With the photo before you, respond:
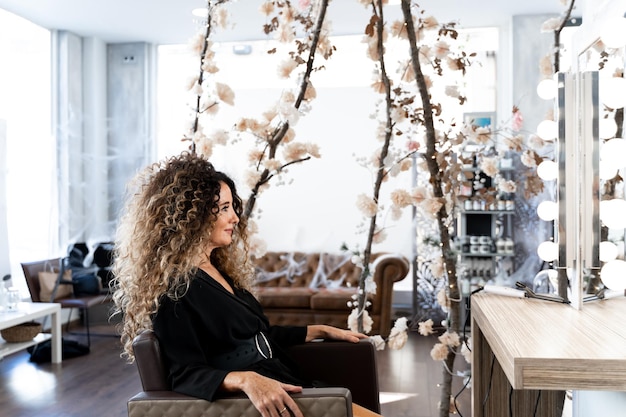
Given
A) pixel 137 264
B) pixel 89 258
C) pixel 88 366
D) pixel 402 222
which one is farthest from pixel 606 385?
pixel 89 258

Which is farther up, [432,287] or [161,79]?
[161,79]

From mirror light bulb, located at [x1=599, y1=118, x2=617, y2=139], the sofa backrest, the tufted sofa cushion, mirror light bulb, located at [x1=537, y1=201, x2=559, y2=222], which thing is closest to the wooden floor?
Answer: the tufted sofa cushion

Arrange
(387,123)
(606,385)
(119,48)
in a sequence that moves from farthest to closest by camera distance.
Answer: (119,48) → (387,123) → (606,385)

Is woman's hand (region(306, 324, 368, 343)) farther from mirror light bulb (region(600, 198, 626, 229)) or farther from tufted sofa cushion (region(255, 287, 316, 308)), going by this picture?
tufted sofa cushion (region(255, 287, 316, 308))

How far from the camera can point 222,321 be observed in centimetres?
190

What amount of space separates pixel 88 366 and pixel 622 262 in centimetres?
403

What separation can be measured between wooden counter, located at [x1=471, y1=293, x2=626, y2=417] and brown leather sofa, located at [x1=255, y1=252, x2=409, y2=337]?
118 inches

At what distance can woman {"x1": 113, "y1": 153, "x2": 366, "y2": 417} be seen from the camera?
1708 millimetres

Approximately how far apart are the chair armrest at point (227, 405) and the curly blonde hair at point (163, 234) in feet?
0.83

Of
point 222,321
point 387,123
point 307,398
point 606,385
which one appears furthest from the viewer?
point 387,123

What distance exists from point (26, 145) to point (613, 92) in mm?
5228

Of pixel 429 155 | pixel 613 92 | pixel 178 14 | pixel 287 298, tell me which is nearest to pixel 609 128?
pixel 613 92

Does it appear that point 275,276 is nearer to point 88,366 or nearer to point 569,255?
point 88,366

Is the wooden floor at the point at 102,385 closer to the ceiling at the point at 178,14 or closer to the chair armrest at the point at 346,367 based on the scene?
the chair armrest at the point at 346,367
